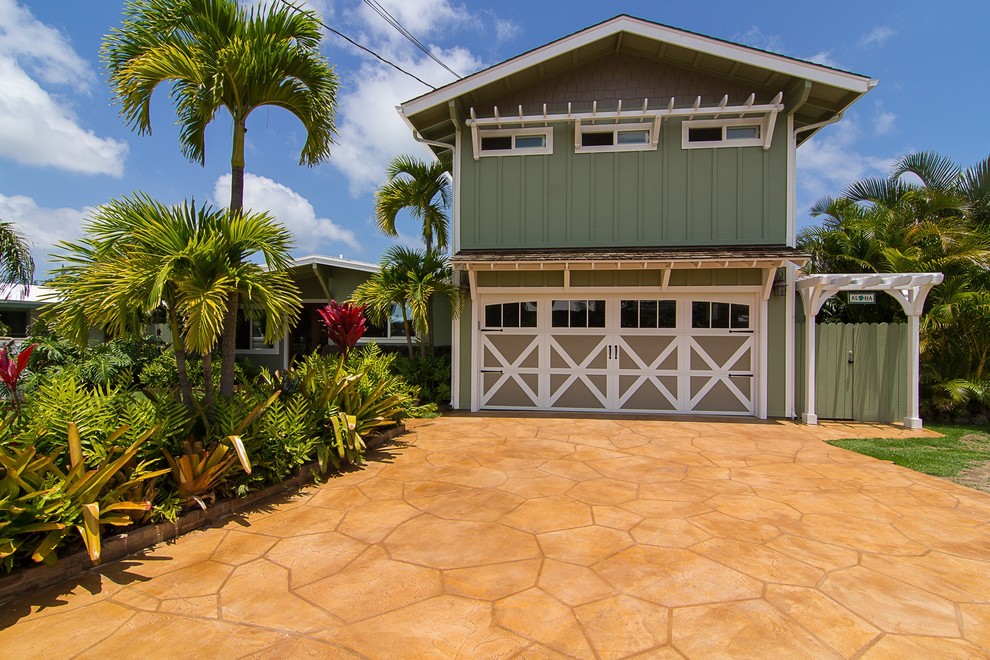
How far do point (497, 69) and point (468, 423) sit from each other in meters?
6.20

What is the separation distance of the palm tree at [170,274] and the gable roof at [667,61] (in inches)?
213

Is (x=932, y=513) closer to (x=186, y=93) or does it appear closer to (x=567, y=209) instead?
(x=567, y=209)

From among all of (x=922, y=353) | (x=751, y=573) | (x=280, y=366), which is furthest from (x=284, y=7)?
(x=922, y=353)

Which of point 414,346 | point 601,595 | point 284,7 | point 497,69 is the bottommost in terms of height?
point 601,595

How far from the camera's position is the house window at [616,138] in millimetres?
8477

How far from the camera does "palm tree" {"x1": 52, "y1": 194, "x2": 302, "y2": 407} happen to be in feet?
12.3

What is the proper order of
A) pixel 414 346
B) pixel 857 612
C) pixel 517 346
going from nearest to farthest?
pixel 857 612, pixel 517 346, pixel 414 346

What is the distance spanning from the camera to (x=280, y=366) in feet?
38.0

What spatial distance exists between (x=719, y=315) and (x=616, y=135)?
3761 millimetres

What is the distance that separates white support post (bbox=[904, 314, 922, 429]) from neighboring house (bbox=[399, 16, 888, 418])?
1.61 metres

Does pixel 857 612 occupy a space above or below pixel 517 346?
below

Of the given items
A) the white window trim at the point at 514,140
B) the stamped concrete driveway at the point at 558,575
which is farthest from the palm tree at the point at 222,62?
the white window trim at the point at 514,140

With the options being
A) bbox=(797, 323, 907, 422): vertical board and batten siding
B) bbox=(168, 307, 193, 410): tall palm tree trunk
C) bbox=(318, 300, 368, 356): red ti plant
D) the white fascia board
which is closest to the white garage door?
bbox=(797, 323, 907, 422): vertical board and batten siding

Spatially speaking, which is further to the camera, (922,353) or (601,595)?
(922,353)
